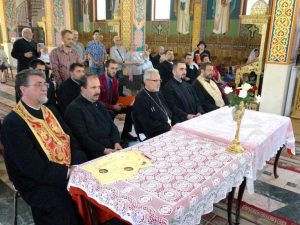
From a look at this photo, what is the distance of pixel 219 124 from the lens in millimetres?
3051

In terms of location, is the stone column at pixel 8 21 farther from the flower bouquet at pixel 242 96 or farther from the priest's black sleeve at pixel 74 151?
the flower bouquet at pixel 242 96

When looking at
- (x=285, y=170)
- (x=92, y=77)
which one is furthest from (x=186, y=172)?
(x=285, y=170)

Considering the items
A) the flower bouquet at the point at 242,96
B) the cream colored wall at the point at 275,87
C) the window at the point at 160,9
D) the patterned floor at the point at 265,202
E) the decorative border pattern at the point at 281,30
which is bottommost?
the patterned floor at the point at 265,202

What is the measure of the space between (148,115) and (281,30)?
4.02 metres

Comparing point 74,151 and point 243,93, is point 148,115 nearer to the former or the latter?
point 74,151

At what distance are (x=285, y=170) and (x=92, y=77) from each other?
9.19 ft

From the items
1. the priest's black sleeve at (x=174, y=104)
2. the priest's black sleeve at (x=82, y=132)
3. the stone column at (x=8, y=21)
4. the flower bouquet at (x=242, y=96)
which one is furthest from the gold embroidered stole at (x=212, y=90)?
the stone column at (x=8, y=21)

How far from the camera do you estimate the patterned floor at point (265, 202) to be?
2.69 meters

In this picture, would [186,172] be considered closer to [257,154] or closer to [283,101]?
[257,154]

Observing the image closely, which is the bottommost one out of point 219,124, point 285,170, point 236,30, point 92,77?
point 285,170

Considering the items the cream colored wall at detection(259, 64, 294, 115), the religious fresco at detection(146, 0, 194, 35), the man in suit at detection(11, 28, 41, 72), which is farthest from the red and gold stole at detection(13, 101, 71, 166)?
the religious fresco at detection(146, 0, 194, 35)

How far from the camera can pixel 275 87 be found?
6137 millimetres

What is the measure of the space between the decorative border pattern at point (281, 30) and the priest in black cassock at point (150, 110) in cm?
373

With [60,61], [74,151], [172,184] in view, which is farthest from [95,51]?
[172,184]
